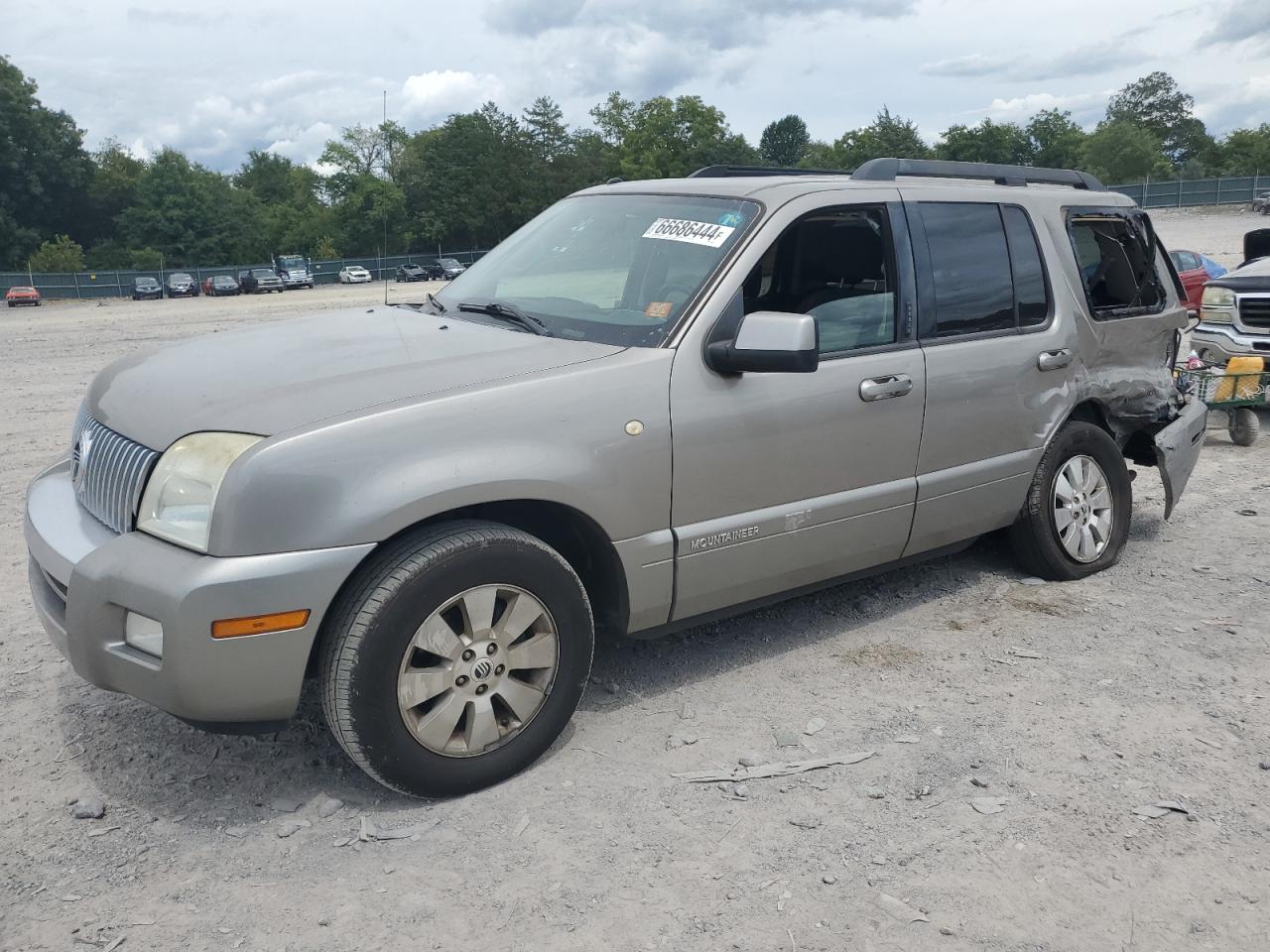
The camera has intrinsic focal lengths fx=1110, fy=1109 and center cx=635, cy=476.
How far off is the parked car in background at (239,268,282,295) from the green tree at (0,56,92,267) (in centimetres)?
3195

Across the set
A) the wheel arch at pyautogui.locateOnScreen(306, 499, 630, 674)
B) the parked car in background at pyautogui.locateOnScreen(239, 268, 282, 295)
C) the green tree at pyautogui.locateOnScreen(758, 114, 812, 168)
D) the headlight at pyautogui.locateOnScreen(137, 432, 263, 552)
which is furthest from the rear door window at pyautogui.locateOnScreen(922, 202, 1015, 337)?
the green tree at pyautogui.locateOnScreen(758, 114, 812, 168)

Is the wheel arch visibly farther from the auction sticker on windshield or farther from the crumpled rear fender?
the crumpled rear fender

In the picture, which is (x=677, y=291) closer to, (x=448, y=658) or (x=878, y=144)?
(x=448, y=658)

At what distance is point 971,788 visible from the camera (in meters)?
3.43

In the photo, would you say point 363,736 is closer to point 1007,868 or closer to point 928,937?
point 928,937

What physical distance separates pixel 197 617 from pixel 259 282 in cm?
5676

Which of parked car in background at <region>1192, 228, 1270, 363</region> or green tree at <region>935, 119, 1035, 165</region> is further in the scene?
green tree at <region>935, 119, 1035, 165</region>

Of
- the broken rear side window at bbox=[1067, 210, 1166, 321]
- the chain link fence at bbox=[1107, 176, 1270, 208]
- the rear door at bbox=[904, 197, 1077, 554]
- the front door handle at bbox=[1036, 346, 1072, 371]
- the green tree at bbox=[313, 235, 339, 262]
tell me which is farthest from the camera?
the green tree at bbox=[313, 235, 339, 262]

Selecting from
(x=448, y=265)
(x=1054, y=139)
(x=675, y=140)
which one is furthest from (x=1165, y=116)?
(x=448, y=265)

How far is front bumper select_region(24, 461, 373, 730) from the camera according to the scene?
2.88 m

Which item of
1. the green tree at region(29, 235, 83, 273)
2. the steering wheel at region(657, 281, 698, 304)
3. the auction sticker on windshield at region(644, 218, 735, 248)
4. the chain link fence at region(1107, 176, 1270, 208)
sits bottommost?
the steering wheel at region(657, 281, 698, 304)

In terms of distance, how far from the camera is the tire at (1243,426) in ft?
27.1

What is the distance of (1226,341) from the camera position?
9422 millimetres

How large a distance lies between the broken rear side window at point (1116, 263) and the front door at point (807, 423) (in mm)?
1335
